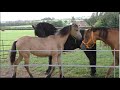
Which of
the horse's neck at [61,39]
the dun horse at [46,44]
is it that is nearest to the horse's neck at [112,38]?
the dun horse at [46,44]

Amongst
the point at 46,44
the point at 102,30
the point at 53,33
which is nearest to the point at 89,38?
the point at 102,30

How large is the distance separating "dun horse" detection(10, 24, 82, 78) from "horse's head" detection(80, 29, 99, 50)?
0.37ft

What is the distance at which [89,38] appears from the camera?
5559mm

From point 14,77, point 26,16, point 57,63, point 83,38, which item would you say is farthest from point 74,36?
point 14,77

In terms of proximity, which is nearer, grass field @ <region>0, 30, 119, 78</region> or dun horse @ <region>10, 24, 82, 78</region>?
dun horse @ <region>10, 24, 82, 78</region>

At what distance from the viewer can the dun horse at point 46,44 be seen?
5453 millimetres

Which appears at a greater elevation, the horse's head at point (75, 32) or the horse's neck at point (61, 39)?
the horse's head at point (75, 32)

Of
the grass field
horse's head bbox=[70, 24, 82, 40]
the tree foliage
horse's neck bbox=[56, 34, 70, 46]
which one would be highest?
the tree foliage

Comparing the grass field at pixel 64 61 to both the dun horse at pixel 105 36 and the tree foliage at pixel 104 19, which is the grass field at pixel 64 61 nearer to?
the dun horse at pixel 105 36

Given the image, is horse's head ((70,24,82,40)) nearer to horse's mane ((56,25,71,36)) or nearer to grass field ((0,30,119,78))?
horse's mane ((56,25,71,36))

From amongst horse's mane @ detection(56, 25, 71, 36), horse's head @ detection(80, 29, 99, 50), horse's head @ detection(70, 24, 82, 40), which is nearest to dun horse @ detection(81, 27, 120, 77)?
horse's head @ detection(80, 29, 99, 50)

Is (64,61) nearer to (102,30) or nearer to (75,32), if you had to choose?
(75,32)

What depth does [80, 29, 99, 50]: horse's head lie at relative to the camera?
18.1 ft

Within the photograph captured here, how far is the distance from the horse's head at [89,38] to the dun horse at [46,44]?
4.4 inches
